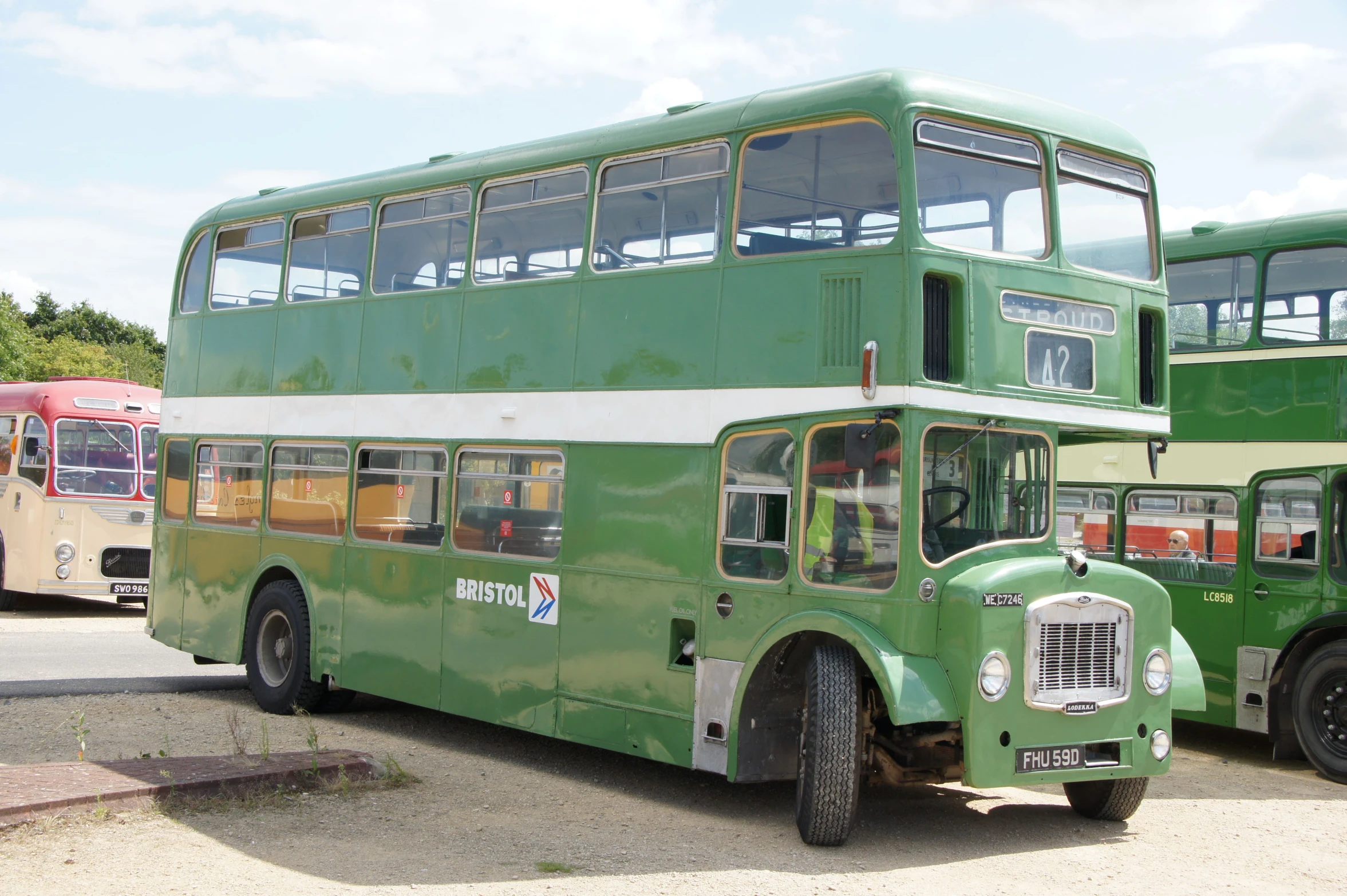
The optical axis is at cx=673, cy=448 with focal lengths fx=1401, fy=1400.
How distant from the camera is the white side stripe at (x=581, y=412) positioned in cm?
809

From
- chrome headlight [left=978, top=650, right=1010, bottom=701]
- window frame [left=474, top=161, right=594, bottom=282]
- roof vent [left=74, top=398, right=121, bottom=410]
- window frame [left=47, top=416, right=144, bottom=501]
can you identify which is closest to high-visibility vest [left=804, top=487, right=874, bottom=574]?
chrome headlight [left=978, top=650, right=1010, bottom=701]

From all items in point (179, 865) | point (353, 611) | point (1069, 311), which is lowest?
point (179, 865)

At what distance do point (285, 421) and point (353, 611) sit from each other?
197 cm

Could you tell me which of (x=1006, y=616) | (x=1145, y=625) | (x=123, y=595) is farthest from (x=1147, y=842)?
(x=123, y=595)

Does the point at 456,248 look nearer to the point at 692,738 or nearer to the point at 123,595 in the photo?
the point at 692,738

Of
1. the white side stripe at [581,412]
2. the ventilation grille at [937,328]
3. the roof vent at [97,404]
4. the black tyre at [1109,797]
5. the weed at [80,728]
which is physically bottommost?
the weed at [80,728]

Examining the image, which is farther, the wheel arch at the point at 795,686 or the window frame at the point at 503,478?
the window frame at the point at 503,478

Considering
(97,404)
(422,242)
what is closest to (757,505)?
(422,242)

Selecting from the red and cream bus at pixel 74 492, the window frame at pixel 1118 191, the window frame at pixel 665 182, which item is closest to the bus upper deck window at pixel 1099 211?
the window frame at pixel 1118 191

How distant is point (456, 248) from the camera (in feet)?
36.4

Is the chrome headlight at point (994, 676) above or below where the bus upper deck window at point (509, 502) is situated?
below

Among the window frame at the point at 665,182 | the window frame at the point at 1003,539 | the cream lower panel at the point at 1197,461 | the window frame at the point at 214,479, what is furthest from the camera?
the window frame at the point at 214,479

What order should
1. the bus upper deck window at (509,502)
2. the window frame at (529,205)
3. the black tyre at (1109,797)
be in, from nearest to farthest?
1. the black tyre at (1109,797)
2. the window frame at (529,205)
3. the bus upper deck window at (509,502)

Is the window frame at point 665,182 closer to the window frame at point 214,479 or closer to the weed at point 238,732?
the weed at point 238,732
